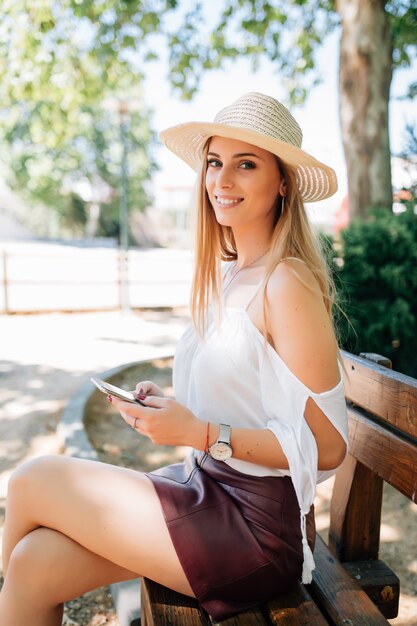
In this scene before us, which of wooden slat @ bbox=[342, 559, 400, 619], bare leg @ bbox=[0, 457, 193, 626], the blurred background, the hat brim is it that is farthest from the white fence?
bare leg @ bbox=[0, 457, 193, 626]

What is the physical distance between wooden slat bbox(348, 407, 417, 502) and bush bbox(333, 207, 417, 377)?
2.83 metres

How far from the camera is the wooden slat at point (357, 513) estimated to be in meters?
2.00

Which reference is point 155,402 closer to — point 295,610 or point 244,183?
point 295,610

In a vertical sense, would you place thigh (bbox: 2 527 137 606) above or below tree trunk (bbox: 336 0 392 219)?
below

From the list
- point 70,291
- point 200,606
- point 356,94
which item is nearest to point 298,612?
point 200,606

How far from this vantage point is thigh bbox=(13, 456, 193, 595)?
1.49 m

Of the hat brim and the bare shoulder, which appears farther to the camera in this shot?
the hat brim

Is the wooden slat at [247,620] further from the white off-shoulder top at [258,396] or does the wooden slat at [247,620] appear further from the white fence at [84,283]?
the white fence at [84,283]

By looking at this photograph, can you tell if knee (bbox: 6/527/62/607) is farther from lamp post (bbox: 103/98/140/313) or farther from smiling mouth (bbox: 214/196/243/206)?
lamp post (bbox: 103/98/140/313)

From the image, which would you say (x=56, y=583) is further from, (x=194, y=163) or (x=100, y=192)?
(x=100, y=192)

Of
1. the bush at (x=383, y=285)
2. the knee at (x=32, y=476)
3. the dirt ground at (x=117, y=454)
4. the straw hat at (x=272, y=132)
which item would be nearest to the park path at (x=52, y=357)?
the dirt ground at (x=117, y=454)

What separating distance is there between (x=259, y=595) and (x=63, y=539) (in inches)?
21.5

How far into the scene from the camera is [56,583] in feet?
4.95

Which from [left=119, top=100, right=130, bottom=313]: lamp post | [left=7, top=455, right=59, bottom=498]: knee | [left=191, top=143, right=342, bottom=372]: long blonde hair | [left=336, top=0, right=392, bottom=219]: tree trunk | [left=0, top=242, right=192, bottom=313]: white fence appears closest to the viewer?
[left=7, top=455, right=59, bottom=498]: knee
